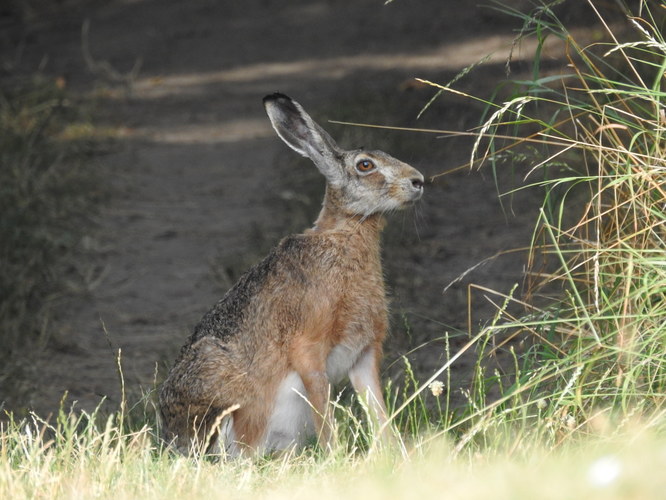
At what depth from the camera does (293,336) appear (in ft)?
15.4

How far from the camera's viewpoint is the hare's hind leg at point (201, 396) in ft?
15.4

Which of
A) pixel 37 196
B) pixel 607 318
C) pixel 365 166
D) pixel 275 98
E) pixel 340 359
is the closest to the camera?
pixel 607 318

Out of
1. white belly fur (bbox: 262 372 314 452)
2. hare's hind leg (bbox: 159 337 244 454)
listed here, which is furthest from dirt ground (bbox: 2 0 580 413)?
hare's hind leg (bbox: 159 337 244 454)

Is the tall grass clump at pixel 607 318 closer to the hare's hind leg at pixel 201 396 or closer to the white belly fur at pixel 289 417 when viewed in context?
the white belly fur at pixel 289 417

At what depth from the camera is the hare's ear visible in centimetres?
499

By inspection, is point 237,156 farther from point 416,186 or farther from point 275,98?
point 416,186

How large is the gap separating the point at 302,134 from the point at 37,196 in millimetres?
3886

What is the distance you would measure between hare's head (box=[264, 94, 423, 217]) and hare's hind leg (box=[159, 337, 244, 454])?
2.99ft

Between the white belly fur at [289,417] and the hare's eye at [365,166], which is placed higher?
the hare's eye at [365,166]

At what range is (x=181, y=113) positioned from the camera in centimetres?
1132

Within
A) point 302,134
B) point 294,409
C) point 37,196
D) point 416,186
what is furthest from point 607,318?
point 37,196

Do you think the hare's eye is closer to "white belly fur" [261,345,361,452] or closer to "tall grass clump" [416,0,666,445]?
"tall grass clump" [416,0,666,445]

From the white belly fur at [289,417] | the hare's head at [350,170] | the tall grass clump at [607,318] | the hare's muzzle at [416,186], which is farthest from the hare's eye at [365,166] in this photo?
the white belly fur at [289,417]

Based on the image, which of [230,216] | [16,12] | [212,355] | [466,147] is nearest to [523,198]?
[466,147]
